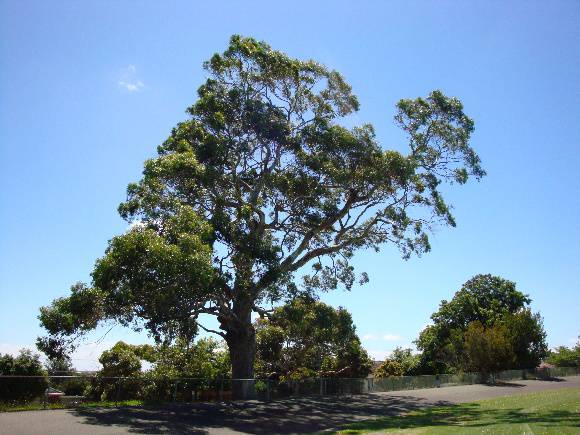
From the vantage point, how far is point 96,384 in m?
21.7

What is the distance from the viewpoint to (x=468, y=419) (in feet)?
70.7

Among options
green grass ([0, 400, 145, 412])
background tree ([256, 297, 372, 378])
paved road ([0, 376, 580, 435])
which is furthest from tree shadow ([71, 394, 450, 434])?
background tree ([256, 297, 372, 378])

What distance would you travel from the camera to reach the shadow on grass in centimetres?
1839

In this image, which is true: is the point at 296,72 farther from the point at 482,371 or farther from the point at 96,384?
the point at 482,371

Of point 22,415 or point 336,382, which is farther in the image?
point 336,382

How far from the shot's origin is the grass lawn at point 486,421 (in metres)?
16.6

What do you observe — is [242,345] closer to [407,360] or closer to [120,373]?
[120,373]

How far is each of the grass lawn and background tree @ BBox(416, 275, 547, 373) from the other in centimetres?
3419

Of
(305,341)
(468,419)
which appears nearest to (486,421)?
(468,419)

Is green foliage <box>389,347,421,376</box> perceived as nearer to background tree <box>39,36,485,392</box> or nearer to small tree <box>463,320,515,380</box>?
small tree <box>463,320,515,380</box>

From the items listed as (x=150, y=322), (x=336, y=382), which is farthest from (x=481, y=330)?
(x=150, y=322)

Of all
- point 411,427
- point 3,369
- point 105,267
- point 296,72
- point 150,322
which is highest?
point 296,72

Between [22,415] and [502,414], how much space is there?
2012 centimetres

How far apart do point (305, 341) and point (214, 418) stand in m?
14.0
